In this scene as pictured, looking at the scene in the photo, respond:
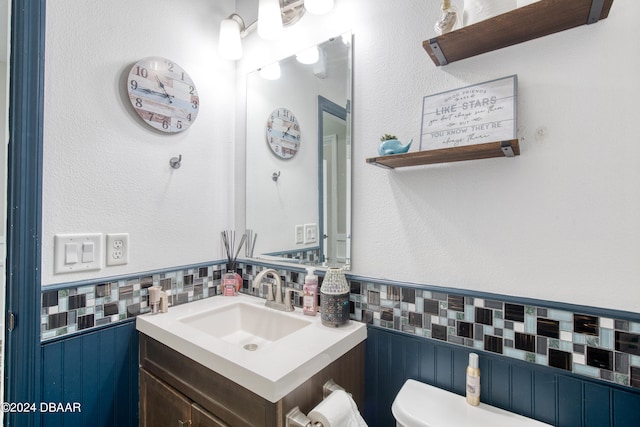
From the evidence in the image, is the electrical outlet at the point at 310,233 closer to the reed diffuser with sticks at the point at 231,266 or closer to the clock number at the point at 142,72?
the reed diffuser with sticks at the point at 231,266

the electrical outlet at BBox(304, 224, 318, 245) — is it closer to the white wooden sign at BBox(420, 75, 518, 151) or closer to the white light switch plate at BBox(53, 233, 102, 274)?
the white wooden sign at BBox(420, 75, 518, 151)

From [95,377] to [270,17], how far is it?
59.3 inches

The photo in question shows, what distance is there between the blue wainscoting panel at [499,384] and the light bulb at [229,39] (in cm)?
133

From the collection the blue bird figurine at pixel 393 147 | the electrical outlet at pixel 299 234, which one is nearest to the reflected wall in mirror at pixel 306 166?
the electrical outlet at pixel 299 234

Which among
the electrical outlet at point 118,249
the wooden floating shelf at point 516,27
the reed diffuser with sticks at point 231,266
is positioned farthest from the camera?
the reed diffuser with sticks at point 231,266

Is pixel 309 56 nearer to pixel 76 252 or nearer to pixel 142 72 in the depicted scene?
pixel 142 72

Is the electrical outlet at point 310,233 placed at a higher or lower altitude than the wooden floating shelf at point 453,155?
lower

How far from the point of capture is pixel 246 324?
1343mm

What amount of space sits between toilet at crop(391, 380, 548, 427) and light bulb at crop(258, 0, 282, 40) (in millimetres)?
1393

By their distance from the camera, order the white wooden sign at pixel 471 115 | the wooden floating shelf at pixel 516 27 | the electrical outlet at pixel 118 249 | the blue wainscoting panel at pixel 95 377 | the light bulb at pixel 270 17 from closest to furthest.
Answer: the wooden floating shelf at pixel 516 27 < the white wooden sign at pixel 471 115 < the blue wainscoting panel at pixel 95 377 < the electrical outlet at pixel 118 249 < the light bulb at pixel 270 17

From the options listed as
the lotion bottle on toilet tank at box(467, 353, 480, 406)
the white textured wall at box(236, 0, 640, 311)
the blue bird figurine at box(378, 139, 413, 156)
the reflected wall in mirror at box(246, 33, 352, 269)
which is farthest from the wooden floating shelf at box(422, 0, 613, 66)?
the lotion bottle on toilet tank at box(467, 353, 480, 406)

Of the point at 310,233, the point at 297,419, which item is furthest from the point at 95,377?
the point at 310,233

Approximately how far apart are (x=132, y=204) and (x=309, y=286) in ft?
2.50

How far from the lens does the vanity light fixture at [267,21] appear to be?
119 cm
